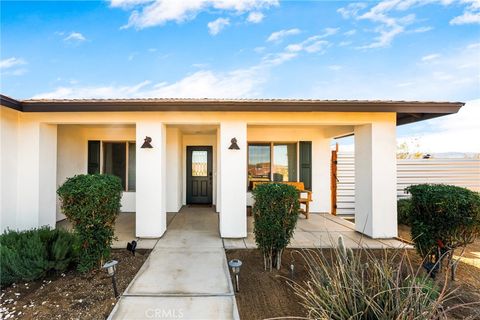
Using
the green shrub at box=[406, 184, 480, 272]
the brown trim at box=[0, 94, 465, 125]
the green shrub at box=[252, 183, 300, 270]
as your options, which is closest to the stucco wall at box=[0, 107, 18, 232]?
the brown trim at box=[0, 94, 465, 125]

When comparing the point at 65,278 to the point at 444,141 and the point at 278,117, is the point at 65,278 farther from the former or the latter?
the point at 444,141

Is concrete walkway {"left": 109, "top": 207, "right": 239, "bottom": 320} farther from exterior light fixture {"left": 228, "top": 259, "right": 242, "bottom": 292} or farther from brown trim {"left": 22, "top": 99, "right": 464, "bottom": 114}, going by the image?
brown trim {"left": 22, "top": 99, "right": 464, "bottom": 114}

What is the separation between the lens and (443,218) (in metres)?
3.26

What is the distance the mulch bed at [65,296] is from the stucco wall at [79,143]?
423 centimetres

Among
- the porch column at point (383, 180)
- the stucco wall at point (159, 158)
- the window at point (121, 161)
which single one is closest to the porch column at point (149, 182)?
the stucco wall at point (159, 158)

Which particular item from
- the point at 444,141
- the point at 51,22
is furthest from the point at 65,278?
the point at 444,141

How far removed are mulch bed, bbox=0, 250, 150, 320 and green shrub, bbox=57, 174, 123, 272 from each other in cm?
30

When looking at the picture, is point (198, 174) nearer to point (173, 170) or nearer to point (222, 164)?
point (173, 170)

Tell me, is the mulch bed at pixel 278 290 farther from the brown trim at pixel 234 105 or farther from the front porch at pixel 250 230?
the brown trim at pixel 234 105

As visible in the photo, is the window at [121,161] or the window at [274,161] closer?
the window at [121,161]

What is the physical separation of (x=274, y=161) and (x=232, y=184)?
3247 millimetres

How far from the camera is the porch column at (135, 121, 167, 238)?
197 inches

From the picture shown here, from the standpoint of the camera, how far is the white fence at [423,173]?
7770mm

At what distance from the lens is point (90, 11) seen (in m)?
6.67
